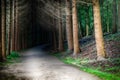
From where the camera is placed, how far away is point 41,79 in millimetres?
11016

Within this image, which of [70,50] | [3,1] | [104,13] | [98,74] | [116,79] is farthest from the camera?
[104,13]

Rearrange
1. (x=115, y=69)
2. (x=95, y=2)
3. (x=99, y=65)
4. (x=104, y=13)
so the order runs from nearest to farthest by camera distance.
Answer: (x=115, y=69)
(x=99, y=65)
(x=95, y=2)
(x=104, y=13)

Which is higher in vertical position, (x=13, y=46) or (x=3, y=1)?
(x=3, y=1)

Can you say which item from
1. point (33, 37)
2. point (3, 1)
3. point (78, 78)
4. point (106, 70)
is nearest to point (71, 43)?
point (3, 1)

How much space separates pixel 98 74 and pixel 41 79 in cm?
291

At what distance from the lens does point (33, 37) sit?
A: 83.8 metres

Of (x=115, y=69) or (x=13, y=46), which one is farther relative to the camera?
(x=13, y=46)

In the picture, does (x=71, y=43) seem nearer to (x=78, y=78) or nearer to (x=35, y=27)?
(x=78, y=78)

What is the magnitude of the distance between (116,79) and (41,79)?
10.7 ft

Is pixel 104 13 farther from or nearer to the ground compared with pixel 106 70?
farther from the ground

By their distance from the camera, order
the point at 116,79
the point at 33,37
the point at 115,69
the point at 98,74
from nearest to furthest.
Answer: the point at 116,79 < the point at 98,74 < the point at 115,69 < the point at 33,37

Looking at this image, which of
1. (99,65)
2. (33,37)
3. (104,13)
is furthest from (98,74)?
(33,37)

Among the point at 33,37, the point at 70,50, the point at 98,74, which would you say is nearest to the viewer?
the point at 98,74

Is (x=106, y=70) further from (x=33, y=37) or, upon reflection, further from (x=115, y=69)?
(x=33, y=37)
